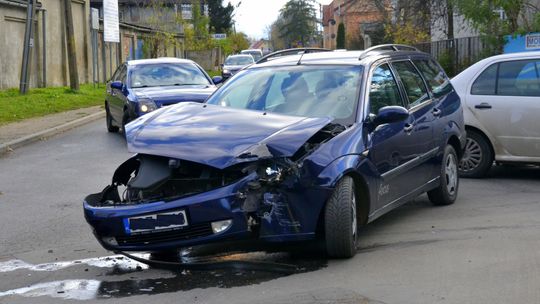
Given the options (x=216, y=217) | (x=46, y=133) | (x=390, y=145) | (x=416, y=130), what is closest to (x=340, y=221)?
(x=216, y=217)

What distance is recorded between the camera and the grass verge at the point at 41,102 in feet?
63.2

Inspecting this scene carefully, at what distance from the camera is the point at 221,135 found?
A: 5.66m

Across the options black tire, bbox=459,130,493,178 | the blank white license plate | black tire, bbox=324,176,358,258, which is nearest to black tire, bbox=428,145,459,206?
black tire, bbox=459,130,493,178

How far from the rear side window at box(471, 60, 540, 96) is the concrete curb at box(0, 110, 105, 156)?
8191 mm

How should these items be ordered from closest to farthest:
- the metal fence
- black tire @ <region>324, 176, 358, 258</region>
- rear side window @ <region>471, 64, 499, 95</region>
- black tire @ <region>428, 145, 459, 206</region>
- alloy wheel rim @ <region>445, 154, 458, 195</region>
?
black tire @ <region>324, 176, 358, 258</region> → black tire @ <region>428, 145, 459, 206</region> → alloy wheel rim @ <region>445, 154, 458, 195</region> → rear side window @ <region>471, 64, 499, 95</region> → the metal fence

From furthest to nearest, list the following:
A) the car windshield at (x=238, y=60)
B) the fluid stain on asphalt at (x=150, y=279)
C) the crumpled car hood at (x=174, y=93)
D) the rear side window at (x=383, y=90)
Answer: the car windshield at (x=238, y=60) < the crumpled car hood at (x=174, y=93) < the rear side window at (x=383, y=90) < the fluid stain on asphalt at (x=150, y=279)

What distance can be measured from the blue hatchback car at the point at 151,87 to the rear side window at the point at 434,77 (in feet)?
19.0

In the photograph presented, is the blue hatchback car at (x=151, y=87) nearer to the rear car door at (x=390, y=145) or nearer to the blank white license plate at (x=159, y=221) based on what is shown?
the rear car door at (x=390, y=145)

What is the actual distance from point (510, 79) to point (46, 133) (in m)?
9.91

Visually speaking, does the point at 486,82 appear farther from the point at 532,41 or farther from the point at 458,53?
the point at 458,53

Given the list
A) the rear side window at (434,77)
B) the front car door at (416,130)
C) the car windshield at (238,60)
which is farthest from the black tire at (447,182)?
the car windshield at (238,60)

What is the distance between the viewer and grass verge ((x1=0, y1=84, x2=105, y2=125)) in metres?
19.3

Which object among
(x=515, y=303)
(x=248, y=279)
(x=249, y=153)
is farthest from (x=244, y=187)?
(x=515, y=303)

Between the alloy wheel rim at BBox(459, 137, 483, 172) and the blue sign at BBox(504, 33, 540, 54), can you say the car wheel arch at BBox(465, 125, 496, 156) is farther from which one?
the blue sign at BBox(504, 33, 540, 54)
